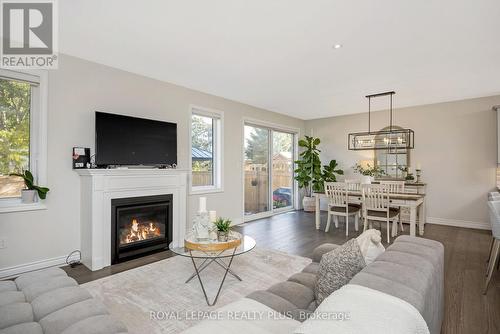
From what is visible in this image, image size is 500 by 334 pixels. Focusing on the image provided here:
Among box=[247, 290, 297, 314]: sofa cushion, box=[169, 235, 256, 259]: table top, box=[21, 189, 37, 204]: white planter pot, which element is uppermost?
box=[21, 189, 37, 204]: white planter pot

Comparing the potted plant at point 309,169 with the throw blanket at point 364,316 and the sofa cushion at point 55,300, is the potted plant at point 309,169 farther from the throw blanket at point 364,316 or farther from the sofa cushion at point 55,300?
the throw blanket at point 364,316

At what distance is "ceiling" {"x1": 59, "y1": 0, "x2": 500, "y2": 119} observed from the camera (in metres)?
2.24

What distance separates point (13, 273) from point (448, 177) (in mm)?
7213

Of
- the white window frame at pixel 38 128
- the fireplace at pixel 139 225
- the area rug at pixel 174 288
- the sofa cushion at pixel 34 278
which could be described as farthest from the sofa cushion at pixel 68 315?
the white window frame at pixel 38 128

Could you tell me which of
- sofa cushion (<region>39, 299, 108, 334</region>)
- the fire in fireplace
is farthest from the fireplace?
sofa cushion (<region>39, 299, 108, 334</region>)

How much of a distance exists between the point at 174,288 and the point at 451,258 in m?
3.52

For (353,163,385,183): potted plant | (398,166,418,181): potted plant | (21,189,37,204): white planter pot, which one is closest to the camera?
(21,189,37,204): white planter pot

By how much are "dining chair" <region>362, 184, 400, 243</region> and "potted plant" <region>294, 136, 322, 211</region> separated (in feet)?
7.03

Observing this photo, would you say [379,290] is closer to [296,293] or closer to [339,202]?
[296,293]

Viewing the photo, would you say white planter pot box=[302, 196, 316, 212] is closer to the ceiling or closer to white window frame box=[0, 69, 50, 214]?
the ceiling

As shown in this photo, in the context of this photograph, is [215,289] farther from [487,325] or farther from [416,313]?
[487,325]

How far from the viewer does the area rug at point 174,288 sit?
2059 mm

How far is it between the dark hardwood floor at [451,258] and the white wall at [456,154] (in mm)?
513

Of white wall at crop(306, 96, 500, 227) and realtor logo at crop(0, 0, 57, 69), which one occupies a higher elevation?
realtor logo at crop(0, 0, 57, 69)
